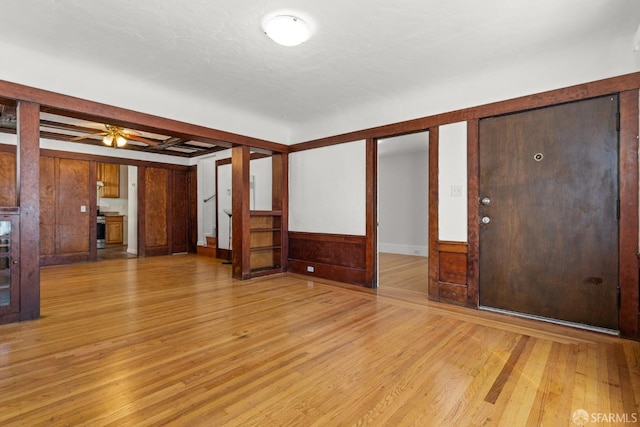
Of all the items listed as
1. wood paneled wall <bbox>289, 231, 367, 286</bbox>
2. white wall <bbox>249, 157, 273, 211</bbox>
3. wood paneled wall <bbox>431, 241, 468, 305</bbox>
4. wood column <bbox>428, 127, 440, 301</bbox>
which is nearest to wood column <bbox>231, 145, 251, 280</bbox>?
wood paneled wall <bbox>289, 231, 367, 286</bbox>

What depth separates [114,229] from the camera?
8.92 m

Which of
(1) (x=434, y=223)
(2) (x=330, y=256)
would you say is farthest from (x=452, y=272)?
(2) (x=330, y=256)

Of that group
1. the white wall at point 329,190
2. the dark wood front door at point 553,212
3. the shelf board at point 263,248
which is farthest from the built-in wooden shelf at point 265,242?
the dark wood front door at point 553,212

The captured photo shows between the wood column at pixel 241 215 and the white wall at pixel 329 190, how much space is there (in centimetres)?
86

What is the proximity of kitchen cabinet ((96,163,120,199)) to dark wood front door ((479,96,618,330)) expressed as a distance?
9173 mm

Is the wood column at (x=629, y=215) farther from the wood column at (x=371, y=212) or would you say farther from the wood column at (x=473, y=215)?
the wood column at (x=371, y=212)

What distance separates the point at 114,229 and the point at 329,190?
721cm

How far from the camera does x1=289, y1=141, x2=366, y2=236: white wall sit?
448 cm

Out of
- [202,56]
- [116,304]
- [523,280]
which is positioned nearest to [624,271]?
[523,280]

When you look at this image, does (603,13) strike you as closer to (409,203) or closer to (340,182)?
(340,182)

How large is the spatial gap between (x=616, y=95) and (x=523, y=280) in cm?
177

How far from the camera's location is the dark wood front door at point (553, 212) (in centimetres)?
273

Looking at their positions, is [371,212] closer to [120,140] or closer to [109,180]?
[120,140]

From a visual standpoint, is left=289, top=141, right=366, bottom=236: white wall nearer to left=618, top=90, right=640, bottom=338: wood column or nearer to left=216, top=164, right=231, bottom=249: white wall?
left=216, top=164, right=231, bottom=249: white wall
